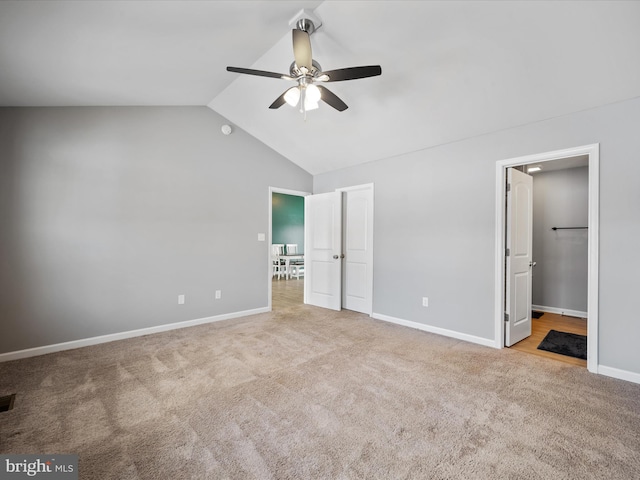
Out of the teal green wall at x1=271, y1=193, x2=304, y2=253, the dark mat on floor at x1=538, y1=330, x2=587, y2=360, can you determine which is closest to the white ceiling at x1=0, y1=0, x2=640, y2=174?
the dark mat on floor at x1=538, y1=330, x2=587, y2=360

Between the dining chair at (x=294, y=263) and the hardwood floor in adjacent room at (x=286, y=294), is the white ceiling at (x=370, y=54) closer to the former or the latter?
the hardwood floor in adjacent room at (x=286, y=294)

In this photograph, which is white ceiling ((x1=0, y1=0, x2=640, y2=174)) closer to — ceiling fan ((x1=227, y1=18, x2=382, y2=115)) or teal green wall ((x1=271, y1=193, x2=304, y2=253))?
ceiling fan ((x1=227, y1=18, x2=382, y2=115))

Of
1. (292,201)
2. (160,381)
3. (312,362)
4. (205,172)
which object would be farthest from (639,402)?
(292,201)

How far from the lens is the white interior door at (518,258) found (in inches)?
129

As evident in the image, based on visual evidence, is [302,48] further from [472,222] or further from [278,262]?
[278,262]

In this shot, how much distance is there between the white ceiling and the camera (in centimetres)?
203

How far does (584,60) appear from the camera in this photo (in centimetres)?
229

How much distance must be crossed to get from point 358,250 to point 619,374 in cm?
322

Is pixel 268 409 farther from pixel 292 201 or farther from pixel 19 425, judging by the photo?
pixel 292 201

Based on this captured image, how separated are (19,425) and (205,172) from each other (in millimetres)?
3249

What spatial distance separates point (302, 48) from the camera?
205 centimetres

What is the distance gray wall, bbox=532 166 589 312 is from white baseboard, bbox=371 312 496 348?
2569 millimetres

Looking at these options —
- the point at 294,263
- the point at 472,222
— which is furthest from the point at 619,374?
the point at 294,263

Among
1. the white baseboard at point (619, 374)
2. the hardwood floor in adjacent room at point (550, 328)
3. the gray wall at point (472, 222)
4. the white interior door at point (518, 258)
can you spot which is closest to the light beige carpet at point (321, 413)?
the white baseboard at point (619, 374)
